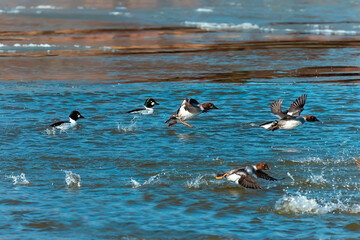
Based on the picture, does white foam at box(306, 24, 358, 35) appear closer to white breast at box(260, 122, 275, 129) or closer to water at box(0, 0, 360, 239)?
water at box(0, 0, 360, 239)

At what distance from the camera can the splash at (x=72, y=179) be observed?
8677mm

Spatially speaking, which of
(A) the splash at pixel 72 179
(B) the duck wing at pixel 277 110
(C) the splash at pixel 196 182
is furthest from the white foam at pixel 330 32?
(A) the splash at pixel 72 179

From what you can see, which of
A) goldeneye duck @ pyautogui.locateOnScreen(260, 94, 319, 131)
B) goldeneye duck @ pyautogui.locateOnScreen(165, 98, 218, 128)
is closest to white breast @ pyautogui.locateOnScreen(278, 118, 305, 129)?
goldeneye duck @ pyautogui.locateOnScreen(260, 94, 319, 131)

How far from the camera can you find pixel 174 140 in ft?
36.9

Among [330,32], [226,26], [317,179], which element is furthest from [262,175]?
[226,26]

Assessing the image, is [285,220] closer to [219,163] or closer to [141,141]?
[219,163]

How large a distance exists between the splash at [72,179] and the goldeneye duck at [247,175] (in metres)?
1.79

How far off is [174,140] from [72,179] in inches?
109

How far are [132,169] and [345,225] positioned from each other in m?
3.27

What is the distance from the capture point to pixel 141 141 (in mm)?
11133

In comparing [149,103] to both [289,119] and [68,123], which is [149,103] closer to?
[68,123]

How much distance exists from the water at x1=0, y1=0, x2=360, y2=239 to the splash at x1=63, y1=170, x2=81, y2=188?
4cm

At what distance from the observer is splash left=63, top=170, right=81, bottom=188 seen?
868 cm

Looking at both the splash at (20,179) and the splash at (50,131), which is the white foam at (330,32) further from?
the splash at (20,179)
